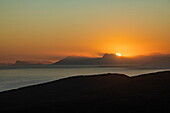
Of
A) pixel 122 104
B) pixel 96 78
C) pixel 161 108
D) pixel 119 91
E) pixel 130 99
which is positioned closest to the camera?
pixel 161 108

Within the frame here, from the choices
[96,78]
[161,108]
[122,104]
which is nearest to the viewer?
[161,108]

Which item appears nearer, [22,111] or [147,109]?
[147,109]

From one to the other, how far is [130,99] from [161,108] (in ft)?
14.1

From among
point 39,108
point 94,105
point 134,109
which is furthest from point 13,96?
point 134,109

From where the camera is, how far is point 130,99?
2355cm

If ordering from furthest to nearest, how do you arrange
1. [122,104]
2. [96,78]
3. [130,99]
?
[96,78] < [130,99] < [122,104]

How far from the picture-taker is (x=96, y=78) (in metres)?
43.6

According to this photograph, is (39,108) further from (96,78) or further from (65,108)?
(96,78)

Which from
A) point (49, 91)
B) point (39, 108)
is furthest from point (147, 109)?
point (49, 91)

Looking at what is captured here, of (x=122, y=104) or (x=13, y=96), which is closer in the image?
(x=122, y=104)

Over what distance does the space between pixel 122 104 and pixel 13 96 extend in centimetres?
1965

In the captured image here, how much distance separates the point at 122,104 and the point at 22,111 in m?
8.91

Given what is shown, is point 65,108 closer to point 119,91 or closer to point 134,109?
point 134,109

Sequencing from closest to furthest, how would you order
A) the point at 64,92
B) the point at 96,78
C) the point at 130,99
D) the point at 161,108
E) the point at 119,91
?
the point at 161,108 < the point at 130,99 < the point at 119,91 < the point at 64,92 < the point at 96,78
